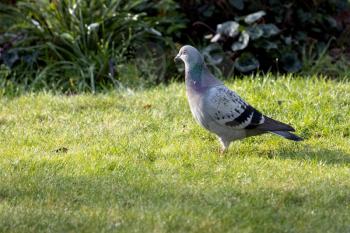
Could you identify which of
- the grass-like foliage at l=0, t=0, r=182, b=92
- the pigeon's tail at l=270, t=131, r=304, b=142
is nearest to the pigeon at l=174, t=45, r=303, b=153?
the pigeon's tail at l=270, t=131, r=304, b=142

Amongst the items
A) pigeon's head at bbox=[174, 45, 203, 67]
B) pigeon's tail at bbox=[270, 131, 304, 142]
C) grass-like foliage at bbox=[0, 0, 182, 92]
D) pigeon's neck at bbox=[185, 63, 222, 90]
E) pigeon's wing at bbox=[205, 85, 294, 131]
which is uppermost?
pigeon's head at bbox=[174, 45, 203, 67]

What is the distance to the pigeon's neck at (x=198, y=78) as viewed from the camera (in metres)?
5.42

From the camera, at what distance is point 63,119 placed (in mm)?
6578

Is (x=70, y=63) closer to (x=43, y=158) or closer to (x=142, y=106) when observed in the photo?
(x=142, y=106)

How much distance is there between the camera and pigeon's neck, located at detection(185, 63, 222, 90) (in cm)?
542

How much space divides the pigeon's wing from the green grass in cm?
23

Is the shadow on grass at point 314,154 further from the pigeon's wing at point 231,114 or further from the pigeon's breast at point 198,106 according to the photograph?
the pigeon's breast at point 198,106

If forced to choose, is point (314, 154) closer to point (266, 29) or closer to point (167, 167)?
point (167, 167)

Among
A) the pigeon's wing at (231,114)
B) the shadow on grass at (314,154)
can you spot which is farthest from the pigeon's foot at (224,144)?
the shadow on grass at (314,154)

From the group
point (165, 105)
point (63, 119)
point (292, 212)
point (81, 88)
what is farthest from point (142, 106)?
point (292, 212)

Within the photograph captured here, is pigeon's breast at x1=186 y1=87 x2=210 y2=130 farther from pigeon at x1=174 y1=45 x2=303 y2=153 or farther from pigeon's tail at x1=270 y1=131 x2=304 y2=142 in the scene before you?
pigeon's tail at x1=270 y1=131 x2=304 y2=142

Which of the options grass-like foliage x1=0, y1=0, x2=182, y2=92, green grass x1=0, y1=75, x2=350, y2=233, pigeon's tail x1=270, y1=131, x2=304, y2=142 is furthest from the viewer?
grass-like foliage x1=0, y1=0, x2=182, y2=92

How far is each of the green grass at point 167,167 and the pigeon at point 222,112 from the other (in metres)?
0.19

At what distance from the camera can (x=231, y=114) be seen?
5340 millimetres
